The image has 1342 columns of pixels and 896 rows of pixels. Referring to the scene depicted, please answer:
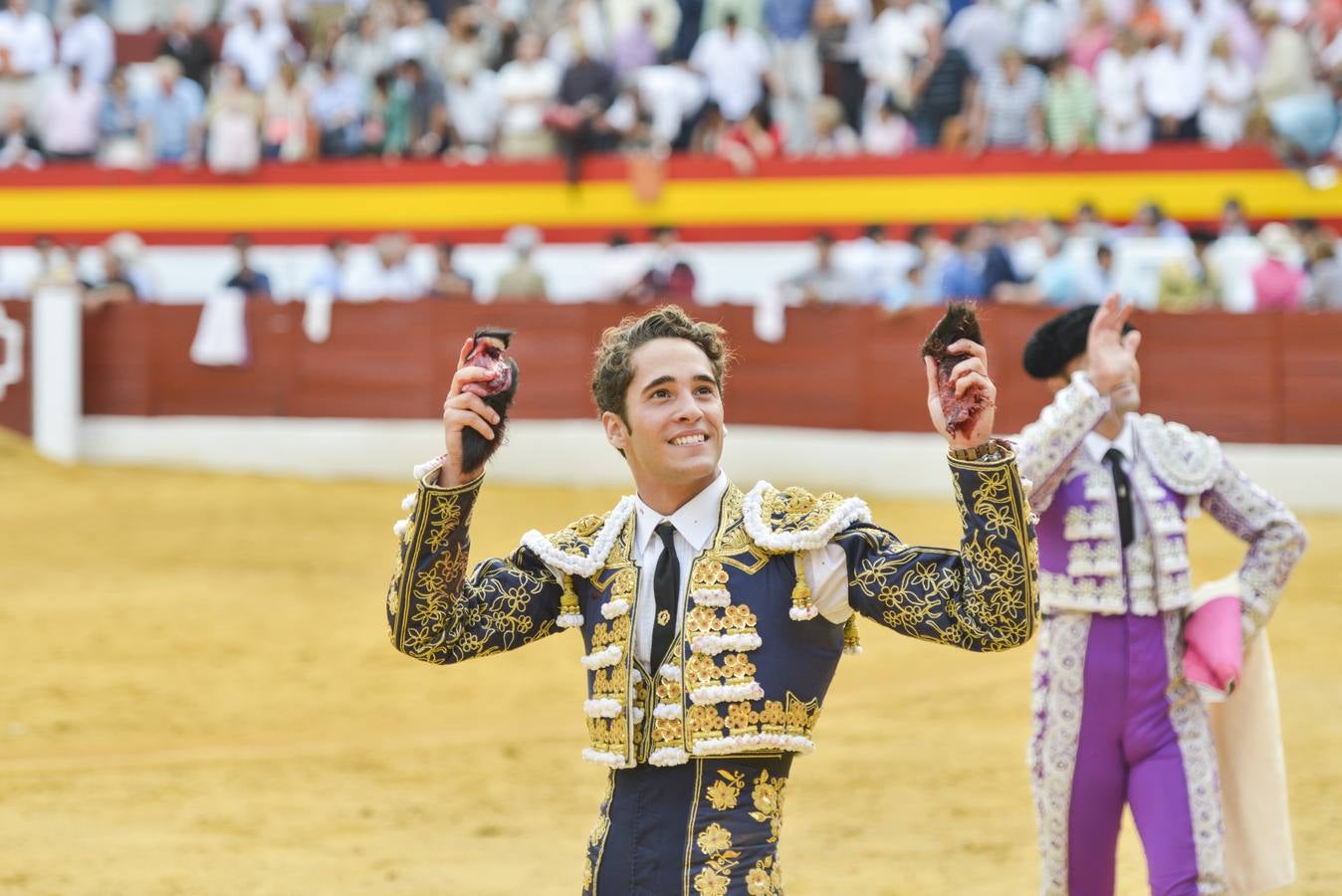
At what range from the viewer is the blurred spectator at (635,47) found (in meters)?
14.4

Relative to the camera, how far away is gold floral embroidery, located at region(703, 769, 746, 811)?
280 centimetres

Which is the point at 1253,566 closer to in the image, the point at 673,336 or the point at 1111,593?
the point at 1111,593

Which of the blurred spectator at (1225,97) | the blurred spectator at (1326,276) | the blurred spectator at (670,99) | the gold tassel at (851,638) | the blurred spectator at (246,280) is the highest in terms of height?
the blurred spectator at (670,99)

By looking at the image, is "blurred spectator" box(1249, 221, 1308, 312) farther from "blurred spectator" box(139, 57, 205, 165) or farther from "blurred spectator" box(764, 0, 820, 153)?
"blurred spectator" box(139, 57, 205, 165)

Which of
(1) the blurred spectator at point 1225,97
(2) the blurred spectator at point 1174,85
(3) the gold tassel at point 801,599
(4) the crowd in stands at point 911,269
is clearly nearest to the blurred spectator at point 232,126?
(4) the crowd in stands at point 911,269

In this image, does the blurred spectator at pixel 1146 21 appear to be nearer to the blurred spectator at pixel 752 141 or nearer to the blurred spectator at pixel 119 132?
the blurred spectator at pixel 752 141

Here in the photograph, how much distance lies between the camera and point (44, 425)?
47.3 ft

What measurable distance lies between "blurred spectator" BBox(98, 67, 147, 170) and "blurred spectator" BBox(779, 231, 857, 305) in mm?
5617

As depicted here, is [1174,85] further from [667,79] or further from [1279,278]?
[667,79]

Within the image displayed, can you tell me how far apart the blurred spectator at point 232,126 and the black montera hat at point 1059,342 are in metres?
11.8

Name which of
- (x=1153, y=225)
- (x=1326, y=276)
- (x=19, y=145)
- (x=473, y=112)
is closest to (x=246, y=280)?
(x=473, y=112)

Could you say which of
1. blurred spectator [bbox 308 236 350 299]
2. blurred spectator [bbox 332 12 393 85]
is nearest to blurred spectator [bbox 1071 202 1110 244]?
blurred spectator [bbox 308 236 350 299]

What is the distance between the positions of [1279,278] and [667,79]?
4.34 m

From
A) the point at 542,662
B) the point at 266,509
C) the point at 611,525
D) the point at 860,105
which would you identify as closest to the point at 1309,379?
the point at 860,105
